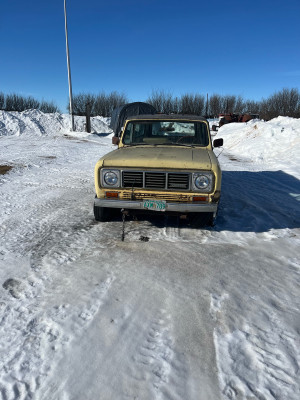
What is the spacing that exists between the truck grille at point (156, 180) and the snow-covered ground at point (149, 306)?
30.2 inches

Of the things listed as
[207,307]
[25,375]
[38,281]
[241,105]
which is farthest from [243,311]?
[241,105]

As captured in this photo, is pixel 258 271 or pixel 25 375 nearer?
pixel 25 375

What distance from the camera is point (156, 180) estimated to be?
3.98 meters

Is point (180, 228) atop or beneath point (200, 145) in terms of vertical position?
beneath

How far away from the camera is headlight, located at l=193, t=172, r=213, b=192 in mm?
3902

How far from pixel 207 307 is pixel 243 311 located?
1.06ft

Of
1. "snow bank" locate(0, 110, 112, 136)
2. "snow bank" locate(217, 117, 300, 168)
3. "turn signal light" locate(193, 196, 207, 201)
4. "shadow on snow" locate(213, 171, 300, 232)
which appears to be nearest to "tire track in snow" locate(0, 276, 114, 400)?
"turn signal light" locate(193, 196, 207, 201)

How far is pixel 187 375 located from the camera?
2014 millimetres

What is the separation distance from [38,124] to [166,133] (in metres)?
27.5

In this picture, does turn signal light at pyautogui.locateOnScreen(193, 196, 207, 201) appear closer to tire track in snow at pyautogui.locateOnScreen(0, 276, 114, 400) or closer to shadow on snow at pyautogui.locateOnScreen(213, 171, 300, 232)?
shadow on snow at pyautogui.locateOnScreen(213, 171, 300, 232)

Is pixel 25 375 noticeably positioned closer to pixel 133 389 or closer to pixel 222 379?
pixel 133 389

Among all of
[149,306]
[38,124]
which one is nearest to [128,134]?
[149,306]

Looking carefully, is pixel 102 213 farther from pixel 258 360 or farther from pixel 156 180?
pixel 258 360

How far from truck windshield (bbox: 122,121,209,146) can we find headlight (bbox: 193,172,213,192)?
1.28 m
